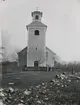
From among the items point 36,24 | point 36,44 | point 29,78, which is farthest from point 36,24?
point 29,78

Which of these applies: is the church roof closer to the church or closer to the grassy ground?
the church

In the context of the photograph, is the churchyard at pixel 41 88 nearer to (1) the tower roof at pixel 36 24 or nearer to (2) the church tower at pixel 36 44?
(2) the church tower at pixel 36 44

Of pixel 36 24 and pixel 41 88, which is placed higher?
pixel 36 24

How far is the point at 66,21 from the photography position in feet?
4.45

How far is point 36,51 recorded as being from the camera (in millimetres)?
1309

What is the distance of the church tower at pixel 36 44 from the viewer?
4.24 feet

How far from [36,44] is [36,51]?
0.04 meters

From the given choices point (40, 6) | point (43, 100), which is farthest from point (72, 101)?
point (40, 6)

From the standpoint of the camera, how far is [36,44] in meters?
1.30

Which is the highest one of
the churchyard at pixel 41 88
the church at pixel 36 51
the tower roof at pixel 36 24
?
the tower roof at pixel 36 24

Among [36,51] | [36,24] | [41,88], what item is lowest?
[41,88]

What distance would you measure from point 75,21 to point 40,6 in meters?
0.24

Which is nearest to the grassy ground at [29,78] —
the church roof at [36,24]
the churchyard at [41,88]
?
the churchyard at [41,88]

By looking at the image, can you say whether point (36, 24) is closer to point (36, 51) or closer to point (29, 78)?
point (36, 51)
